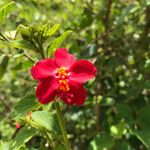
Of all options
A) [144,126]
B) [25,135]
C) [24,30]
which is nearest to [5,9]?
[24,30]

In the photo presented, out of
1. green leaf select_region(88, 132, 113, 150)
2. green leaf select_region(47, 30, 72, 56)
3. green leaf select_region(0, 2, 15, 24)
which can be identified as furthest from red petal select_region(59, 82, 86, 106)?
green leaf select_region(88, 132, 113, 150)

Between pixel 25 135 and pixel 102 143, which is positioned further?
pixel 102 143

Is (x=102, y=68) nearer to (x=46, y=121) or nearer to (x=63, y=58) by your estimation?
(x=46, y=121)

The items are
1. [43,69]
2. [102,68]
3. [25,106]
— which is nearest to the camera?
[43,69]

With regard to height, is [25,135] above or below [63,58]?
below

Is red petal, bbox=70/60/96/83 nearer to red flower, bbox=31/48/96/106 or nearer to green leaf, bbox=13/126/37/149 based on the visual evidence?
red flower, bbox=31/48/96/106

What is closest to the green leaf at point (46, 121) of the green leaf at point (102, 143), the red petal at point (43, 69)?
the red petal at point (43, 69)
